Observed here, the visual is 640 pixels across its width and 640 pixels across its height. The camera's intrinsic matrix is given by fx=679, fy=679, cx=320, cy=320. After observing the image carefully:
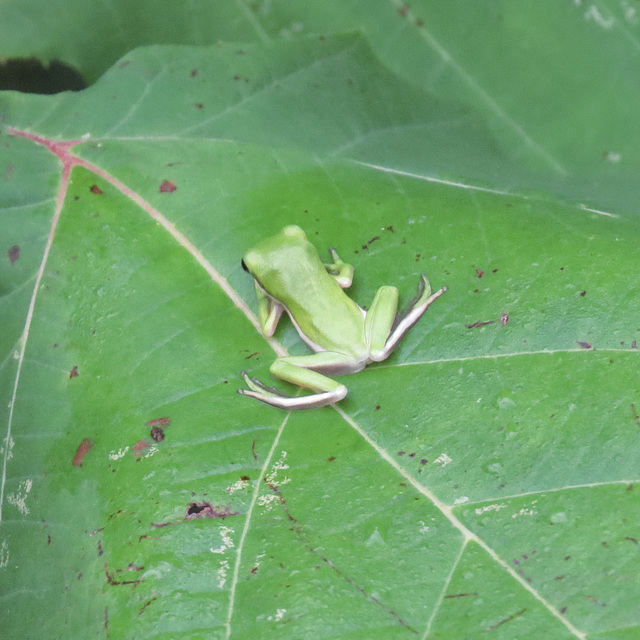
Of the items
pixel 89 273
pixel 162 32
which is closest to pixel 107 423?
pixel 89 273

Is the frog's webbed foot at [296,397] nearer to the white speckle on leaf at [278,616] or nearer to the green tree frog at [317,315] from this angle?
the green tree frog at [317,315]

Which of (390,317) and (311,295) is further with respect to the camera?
(311,295)

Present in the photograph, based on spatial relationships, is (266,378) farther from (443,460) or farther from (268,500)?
(443,460)

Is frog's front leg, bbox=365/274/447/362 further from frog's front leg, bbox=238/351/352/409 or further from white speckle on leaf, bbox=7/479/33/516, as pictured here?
white speckle on leaf, bbox=7/479/33/516

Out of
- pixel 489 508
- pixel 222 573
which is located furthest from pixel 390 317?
pixel 222 573

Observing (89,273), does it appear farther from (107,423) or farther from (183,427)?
(183,427)
